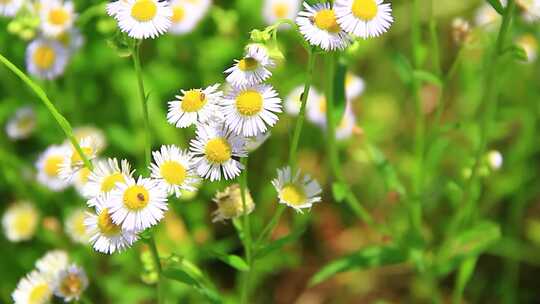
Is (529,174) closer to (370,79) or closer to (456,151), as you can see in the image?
(456,151)

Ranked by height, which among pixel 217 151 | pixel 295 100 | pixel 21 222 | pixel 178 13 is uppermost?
pixel 178 13

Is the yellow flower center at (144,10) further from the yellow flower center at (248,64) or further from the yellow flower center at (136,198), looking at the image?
the yellow flower center at (136,198)

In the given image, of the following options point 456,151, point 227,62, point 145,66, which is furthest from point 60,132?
point 456,151

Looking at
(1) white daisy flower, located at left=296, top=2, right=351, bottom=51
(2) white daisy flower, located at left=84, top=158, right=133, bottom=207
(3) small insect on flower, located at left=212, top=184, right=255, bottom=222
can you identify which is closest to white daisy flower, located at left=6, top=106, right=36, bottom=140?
(2) white daisy flower, located at left=84, top=158, right=133, bottom=207

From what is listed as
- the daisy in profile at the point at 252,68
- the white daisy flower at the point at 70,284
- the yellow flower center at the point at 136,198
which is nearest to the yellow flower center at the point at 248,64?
the daisy in profile at the point at 252,68

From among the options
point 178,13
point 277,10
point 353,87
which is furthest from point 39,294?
point 277,10

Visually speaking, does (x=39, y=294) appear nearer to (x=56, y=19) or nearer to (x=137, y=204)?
(x=137, y=204)
